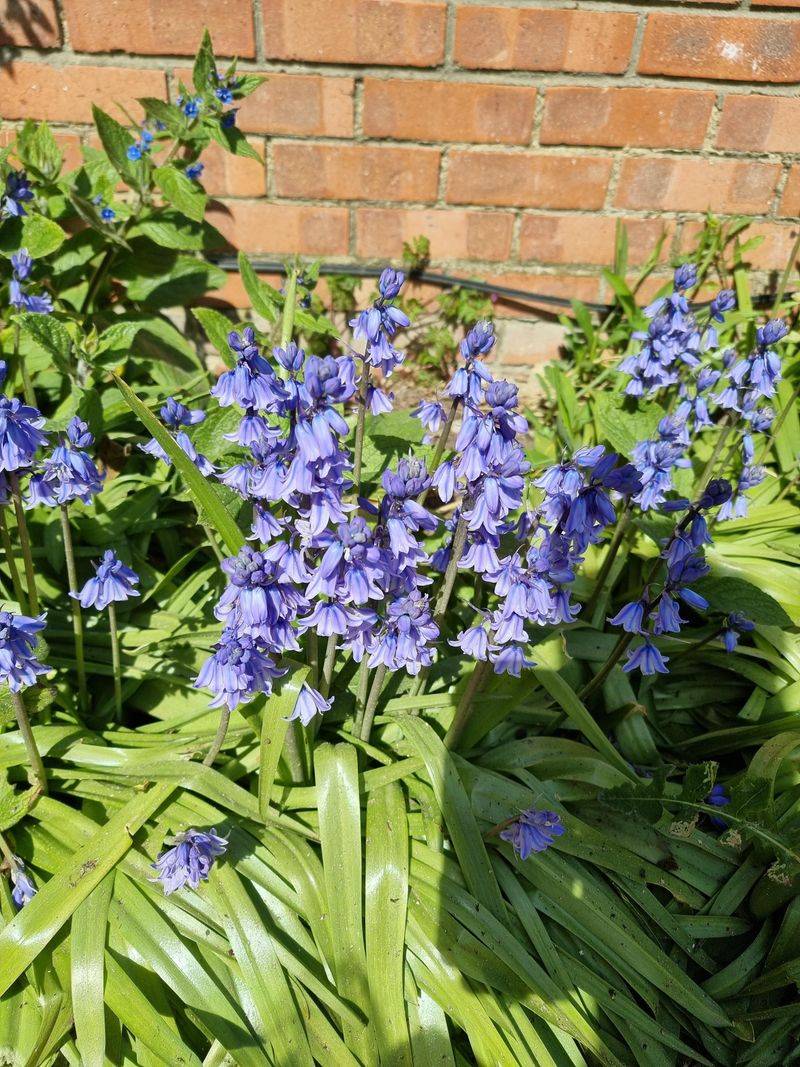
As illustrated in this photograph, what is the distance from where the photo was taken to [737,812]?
1.99 meters

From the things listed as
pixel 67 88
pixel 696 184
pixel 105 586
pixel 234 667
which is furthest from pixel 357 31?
pixel 234 667

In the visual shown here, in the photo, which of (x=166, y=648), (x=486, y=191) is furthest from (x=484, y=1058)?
(x=486, y=191)

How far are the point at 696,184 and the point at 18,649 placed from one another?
3380mm

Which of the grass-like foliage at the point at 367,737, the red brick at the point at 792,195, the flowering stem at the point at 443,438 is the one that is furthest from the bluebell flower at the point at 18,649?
the red brick at the point at 792,195

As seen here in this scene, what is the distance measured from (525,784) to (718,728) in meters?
0.81

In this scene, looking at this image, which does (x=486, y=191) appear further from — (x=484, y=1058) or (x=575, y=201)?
(x=484, y=1058)

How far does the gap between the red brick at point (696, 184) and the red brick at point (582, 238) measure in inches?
3.7

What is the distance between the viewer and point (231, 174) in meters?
3.36

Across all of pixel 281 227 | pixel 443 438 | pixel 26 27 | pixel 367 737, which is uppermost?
pixel 26 27

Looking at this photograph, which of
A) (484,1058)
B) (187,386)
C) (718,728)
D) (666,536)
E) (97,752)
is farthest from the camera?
(187,386)

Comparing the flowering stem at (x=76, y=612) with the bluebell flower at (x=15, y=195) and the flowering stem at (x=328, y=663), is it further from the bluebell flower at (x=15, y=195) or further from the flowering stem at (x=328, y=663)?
the bluebell flower at (x=15, y=195)

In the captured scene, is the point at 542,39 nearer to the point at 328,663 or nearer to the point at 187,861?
the point at 328,663

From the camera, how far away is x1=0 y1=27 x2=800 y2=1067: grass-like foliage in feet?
5.12

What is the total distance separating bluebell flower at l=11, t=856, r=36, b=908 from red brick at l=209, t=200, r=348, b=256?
2.70 m
